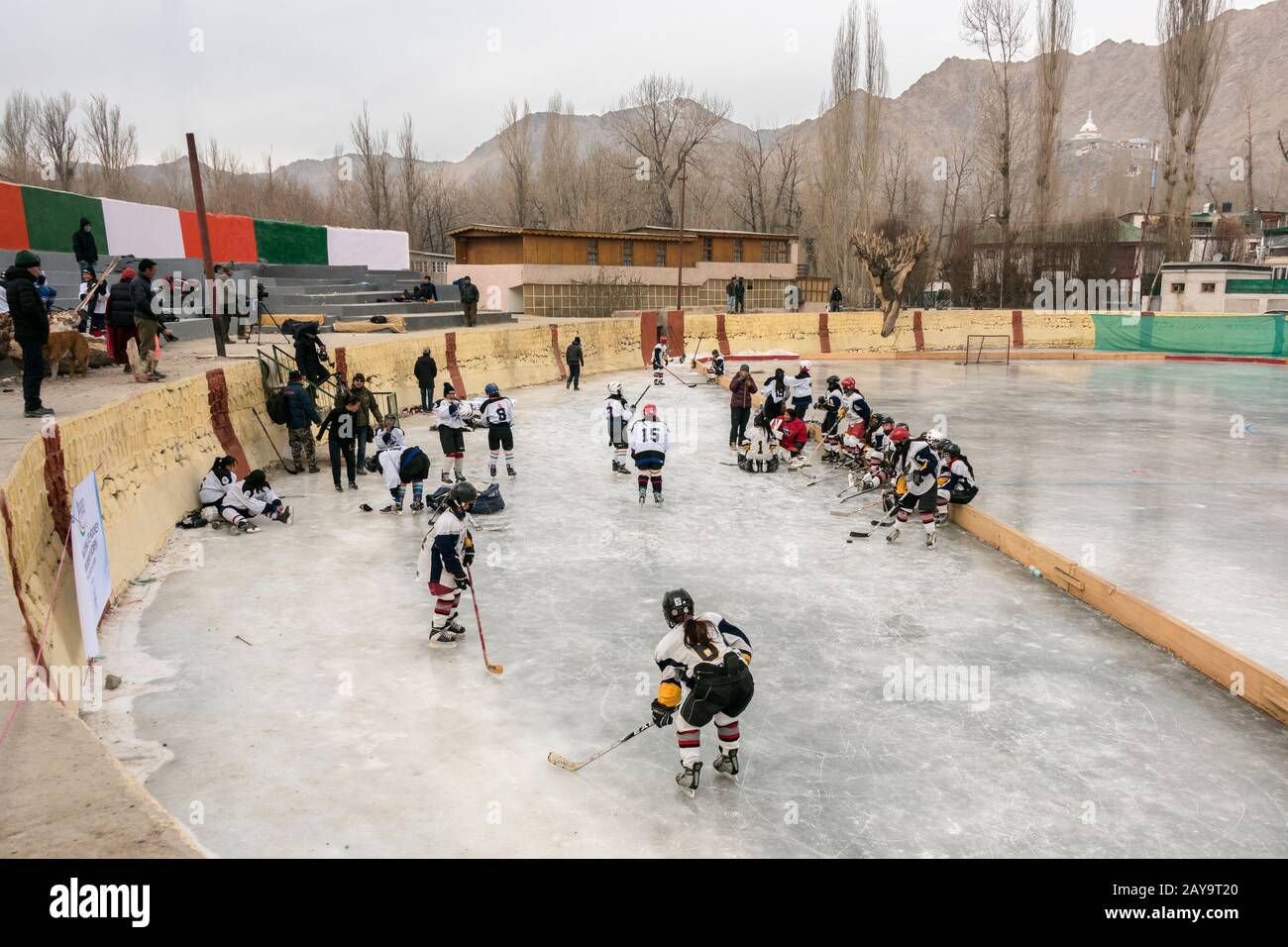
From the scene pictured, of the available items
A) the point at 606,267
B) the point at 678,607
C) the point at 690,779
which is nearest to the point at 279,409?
the point at 678,607

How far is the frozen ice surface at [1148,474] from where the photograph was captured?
8.84 meters

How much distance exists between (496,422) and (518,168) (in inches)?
2223

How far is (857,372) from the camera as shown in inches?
1135

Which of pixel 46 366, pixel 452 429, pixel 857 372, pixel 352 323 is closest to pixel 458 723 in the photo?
pixel 452 429

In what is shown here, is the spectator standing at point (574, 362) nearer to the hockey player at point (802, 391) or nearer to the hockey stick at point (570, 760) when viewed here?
the hockey player at point (802, 391)

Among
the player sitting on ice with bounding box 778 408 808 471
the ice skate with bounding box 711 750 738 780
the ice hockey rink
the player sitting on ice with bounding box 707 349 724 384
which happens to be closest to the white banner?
the ice hockey rink

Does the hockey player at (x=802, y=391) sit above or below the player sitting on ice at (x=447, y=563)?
above

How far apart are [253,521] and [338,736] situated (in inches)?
231

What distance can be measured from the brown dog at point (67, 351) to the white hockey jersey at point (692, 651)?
456 inches

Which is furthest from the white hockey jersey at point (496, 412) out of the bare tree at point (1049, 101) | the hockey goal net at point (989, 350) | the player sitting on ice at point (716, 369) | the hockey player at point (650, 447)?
the bare tree at point (1049, 101)

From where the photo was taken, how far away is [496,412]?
13.4 metres

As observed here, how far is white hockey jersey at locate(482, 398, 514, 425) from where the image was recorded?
13.4 metres

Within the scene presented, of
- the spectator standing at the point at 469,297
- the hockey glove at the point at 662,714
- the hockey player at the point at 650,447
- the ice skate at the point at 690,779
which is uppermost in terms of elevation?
the spectator standing at the point at 469,297
